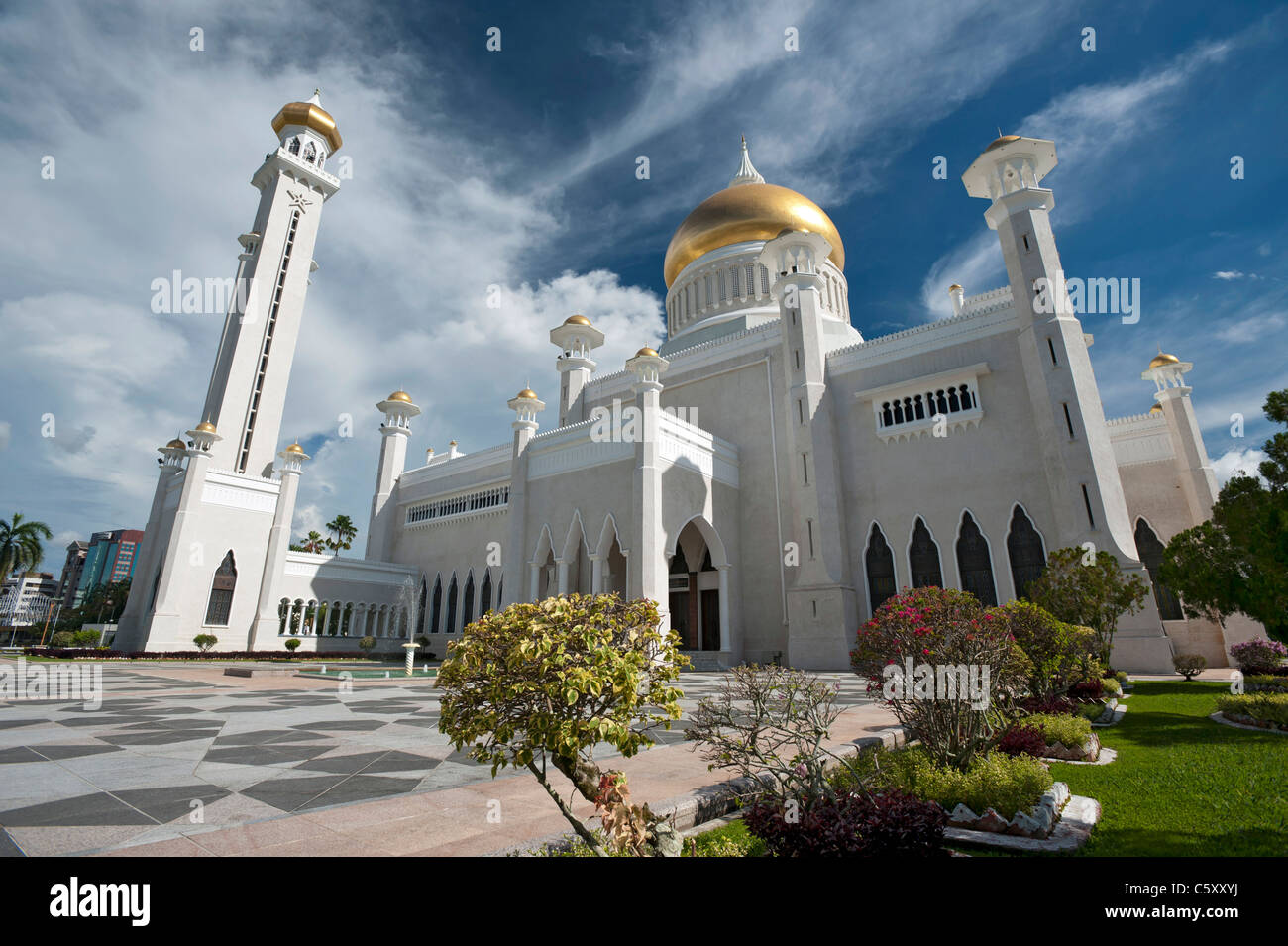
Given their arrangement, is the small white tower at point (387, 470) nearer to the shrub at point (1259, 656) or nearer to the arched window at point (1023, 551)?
the arched window at point (1023, 551)

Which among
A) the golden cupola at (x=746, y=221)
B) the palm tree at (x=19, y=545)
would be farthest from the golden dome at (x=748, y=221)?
the palm tree at (x=19, y=545)

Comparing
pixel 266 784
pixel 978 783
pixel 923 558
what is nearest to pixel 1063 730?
pixel 978 783

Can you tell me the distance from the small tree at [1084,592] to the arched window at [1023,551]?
4.89m

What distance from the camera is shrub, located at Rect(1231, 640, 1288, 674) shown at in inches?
564

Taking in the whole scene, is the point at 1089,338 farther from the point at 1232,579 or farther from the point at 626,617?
the point at 626,617

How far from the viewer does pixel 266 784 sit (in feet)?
15.0

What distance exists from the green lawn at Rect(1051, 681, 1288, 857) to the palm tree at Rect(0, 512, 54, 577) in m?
48.8

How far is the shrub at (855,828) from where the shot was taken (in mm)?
3047

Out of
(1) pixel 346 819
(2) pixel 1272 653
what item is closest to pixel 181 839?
(1) pixel 346 819

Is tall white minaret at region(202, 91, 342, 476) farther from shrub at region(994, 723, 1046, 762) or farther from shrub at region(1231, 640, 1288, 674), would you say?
shrub at region(1231, 640, 1288, 674)

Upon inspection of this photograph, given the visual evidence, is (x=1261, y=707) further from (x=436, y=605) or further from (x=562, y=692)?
(x=436, y=605)

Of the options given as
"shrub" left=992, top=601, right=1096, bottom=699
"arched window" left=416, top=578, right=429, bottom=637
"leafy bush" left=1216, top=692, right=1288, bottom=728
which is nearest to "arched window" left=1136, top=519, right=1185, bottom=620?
"leafy bush" left=1216, top=692, right=1288, bottom=728

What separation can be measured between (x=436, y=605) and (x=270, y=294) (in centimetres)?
1734

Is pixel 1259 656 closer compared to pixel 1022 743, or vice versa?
pixel 1022 743
